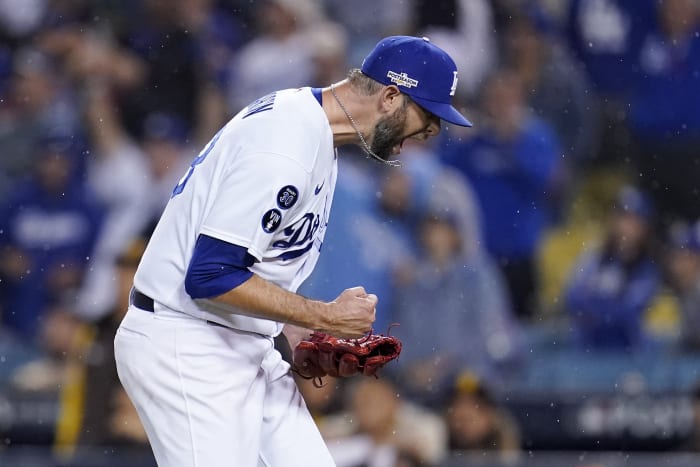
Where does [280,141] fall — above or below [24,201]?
above

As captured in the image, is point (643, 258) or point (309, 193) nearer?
point (309, 193)

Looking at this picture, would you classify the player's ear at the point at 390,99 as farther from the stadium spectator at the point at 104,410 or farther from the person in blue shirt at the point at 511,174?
the person in blue shirt at the point at 511,174

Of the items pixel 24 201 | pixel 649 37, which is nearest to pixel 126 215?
pixel 24 201

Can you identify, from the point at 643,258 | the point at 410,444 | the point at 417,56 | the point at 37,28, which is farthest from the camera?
the point at 37,28

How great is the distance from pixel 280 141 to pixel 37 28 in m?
4.66

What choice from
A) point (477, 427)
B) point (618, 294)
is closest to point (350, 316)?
point (477, 427)

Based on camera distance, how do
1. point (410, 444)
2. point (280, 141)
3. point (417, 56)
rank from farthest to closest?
point (410, 444) < point (417, 56) < point (280, 141)

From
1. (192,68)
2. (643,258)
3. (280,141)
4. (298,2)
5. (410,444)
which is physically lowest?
(410,444)

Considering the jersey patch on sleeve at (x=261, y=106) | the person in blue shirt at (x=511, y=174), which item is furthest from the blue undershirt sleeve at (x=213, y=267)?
the person in blue shirt at (x=511, y=174)

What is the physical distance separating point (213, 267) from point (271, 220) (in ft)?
0.60

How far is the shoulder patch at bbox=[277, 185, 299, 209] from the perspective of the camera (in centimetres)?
280

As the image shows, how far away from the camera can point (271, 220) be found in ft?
9.19

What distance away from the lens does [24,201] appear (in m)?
6.74

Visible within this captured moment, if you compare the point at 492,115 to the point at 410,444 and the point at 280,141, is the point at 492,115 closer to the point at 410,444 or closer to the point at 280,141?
the point at 410,444
